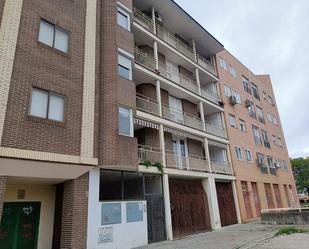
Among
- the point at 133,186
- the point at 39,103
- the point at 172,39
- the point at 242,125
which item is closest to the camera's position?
the point at 39,103

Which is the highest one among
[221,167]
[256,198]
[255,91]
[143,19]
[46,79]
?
[255,91]

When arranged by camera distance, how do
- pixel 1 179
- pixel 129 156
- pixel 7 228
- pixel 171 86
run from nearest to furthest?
pixel 1 179, pixel 7 228, pixel 129 156, pixel 171 86

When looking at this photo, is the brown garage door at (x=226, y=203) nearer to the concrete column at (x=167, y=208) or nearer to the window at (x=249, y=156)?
the window at (x=249, y=156)

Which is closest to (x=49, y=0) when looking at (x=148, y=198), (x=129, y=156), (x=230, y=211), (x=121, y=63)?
(x=121, y=63)

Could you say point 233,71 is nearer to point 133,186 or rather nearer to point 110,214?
point 133,186

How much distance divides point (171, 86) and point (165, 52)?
11.1ft

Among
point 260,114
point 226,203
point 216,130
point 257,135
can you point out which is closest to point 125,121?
point 216,130

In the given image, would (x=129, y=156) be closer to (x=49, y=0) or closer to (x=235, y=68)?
(x=49, y=0)

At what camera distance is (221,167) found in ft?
71.3

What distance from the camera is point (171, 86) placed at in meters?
18.6

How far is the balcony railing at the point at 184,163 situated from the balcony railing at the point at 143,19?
9224 mm

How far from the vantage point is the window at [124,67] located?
14.3 meters

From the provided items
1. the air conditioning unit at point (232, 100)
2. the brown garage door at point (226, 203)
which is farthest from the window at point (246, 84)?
the brown garage door at point (226, 203)

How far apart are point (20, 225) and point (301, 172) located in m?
68.7
